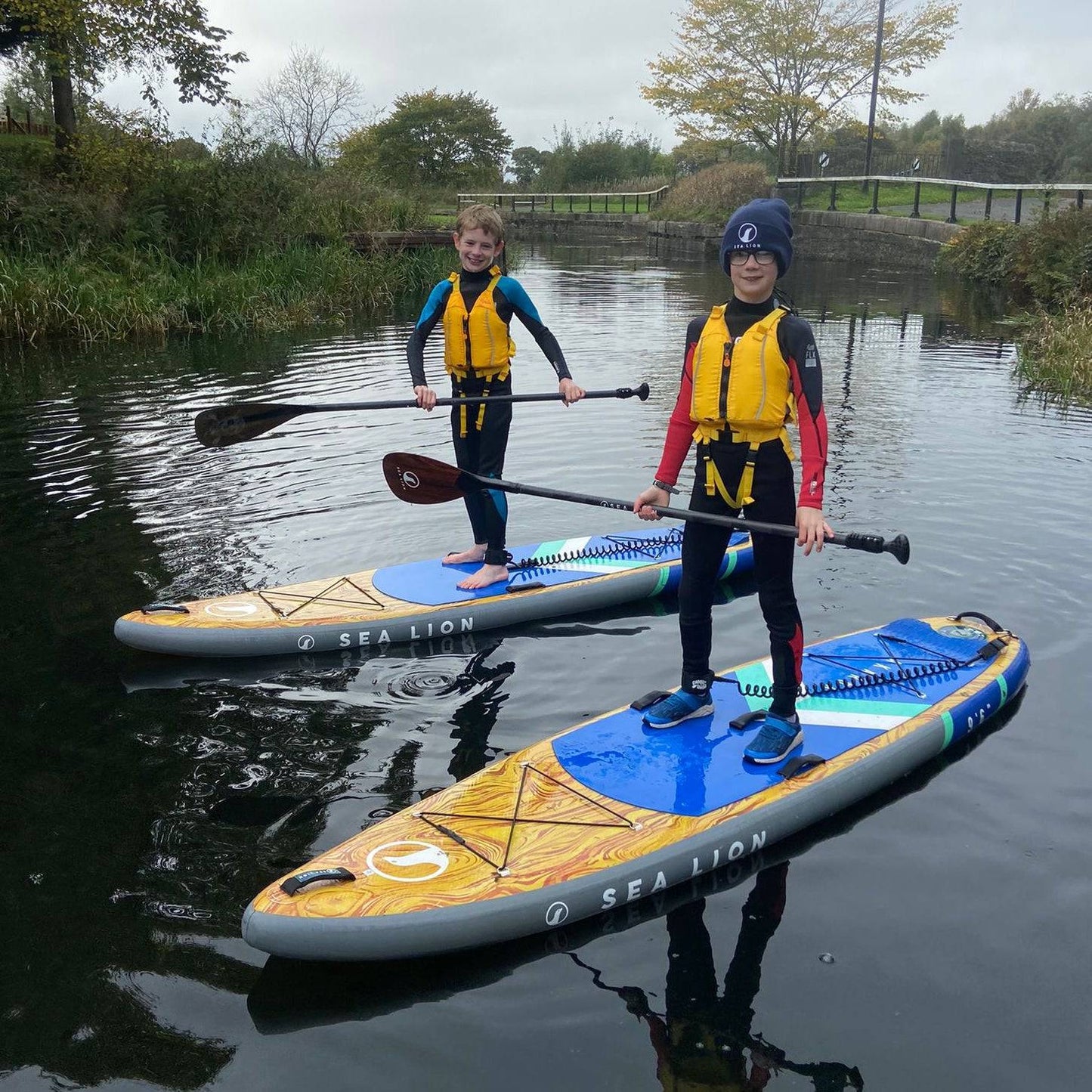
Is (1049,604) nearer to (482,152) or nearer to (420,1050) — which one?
(420,1050)

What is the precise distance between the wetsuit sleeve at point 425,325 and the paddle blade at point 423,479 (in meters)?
0.83

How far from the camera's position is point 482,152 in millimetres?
43469

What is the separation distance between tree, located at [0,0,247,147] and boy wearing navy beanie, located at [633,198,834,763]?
16.5 m

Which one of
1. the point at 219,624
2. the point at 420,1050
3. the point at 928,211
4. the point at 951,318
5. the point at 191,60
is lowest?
the point at 420,1050

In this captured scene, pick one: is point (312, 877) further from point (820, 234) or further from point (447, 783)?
point (820, 234)

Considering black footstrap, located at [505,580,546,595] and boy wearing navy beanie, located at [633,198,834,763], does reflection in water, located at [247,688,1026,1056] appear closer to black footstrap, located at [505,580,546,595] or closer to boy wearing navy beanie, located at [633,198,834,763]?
boy wearing navy beanie, located at [633,198,834,763]

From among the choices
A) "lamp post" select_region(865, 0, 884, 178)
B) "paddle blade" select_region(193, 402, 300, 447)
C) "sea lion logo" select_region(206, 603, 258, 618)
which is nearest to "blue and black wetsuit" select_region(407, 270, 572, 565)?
"paddle blade" select_region(193, 402, 300, 447)

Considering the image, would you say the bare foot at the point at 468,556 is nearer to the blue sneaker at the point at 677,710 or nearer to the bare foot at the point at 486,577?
the bare foot at the point at 486,577

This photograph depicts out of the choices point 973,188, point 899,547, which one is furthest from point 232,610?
point 973,188

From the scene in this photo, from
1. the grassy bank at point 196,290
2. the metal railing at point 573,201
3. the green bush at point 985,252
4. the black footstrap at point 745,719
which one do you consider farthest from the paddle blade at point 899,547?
the metal railing at point 573,201

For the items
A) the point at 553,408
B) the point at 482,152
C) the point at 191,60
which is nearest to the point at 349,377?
the point at 553,408

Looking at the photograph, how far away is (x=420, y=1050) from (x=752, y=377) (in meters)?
2.42

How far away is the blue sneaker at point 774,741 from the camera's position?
4016mm

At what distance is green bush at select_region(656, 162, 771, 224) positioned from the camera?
115 ft
